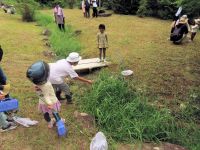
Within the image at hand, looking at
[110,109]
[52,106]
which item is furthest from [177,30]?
[52,106]

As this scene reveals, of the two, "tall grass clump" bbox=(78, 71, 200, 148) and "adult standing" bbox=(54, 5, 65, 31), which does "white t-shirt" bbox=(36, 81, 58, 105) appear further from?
"adult standing" bbox=(54, 5, 65, 31)

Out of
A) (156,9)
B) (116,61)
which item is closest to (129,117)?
(116,61)

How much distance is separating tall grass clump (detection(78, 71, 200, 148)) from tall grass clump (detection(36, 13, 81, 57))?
4.33 meters

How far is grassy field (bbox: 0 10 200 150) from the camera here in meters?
6.21

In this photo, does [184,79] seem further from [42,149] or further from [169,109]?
[42,149]

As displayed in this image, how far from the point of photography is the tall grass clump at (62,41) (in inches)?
478

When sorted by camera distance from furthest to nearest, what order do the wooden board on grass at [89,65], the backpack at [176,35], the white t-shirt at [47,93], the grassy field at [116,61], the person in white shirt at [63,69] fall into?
the backpack at [176,35]
the wooden board on grass at [89,65]
the person in white shirt at [63,69]
the grassy field at [116,61]
the white t-shirt at [47,93]

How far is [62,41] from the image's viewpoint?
13.2 m

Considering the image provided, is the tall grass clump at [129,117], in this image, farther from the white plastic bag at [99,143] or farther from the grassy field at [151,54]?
the grassy field at [151,54]

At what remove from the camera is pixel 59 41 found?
13227mm

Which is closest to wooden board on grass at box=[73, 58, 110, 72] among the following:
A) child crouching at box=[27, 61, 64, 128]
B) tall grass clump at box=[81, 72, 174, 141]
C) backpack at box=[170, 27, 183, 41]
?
tall grass clump at box=[81, 72, 174, 141]

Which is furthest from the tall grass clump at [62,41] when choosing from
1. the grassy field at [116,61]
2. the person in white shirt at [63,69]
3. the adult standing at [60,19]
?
the person in white shirt at [63,69]

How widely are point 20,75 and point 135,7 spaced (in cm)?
1431

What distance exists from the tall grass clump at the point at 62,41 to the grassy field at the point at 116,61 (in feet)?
1.19
